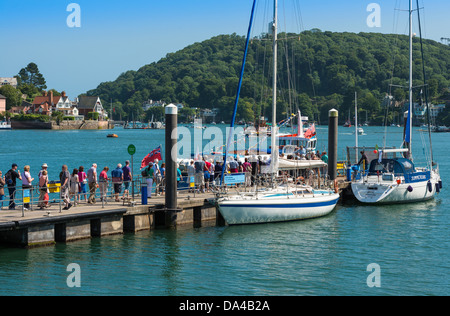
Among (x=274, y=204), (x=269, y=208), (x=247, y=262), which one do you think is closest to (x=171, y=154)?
(x=269, y=208)

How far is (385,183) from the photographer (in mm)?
34656

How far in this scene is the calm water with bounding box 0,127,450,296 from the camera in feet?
64.1

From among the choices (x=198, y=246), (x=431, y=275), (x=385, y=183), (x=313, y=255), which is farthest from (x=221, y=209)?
(x=385, y=183)

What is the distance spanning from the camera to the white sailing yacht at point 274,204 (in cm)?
2684

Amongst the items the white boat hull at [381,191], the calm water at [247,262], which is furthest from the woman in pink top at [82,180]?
the white boat hull at [381,191]

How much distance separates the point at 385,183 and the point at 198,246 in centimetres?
1473

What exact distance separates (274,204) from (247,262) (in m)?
5.70

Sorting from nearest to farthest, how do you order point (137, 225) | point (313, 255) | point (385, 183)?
point (313, 255), point (137, 225), point (385, 183)

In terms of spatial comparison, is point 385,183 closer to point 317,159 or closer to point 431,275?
point 317,159

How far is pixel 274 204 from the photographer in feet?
90.4
